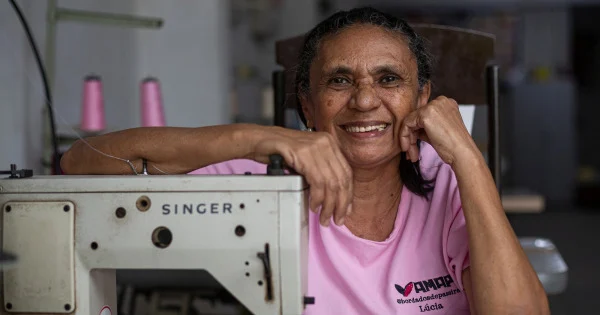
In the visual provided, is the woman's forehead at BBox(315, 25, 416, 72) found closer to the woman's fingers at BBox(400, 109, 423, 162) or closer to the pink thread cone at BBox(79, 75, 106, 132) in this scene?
the woman's fingers at BBox(400, 109, 423, 162)

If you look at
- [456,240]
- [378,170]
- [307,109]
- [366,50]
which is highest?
[366,50]

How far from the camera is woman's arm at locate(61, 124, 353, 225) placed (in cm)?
133

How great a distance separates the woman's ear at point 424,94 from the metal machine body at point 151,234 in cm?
56

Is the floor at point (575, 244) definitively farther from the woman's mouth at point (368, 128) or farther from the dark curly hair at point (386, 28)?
the woman's mouth at point (368, 128)

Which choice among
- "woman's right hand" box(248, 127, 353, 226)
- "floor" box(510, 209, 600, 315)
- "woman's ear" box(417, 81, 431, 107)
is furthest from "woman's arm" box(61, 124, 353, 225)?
"floor" box(510, 209, 600, 315)

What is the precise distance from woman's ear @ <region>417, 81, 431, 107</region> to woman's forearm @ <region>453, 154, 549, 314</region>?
29cm

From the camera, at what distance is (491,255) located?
4.90ft

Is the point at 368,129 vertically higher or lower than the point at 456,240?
higher

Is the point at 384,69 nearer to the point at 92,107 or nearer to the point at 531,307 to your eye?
the point at 531,307

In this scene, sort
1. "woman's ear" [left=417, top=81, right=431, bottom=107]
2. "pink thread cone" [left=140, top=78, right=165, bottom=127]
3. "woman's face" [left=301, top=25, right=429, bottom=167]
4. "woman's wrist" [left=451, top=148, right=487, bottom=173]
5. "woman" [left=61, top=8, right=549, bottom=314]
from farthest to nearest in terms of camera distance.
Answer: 1. "pink thread cone" [left=140, top=78, right=165, bottom=127]
2. "woman's ear" [left=417, top=81, right=431, bottom=107]
3. "woman's face" [left=301, top=25, right=429, bottom=167]
4. "woman's wrist" [left=451, top=148, right=487, bottom=173]
5. "woman" [left=61, top=8, right=549, bottom=314]

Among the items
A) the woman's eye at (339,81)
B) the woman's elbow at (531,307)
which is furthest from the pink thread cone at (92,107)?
the woman's elbow at (531,307)

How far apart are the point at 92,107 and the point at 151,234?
1.69 m

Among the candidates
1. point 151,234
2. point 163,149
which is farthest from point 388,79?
point 151,234

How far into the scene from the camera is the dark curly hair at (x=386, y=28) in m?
1.69
